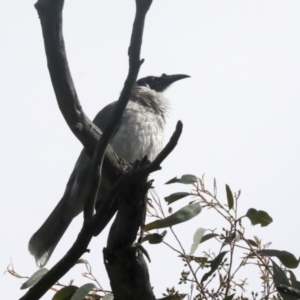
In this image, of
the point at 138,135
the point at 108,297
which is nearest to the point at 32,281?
the point at 108,297

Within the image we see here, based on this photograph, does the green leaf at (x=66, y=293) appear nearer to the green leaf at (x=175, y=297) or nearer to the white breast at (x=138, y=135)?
the green leaf at (x=175, y=297)

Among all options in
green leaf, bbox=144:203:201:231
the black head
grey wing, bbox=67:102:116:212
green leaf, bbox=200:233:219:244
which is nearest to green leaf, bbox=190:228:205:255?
green leaf, bbox=200:233:219:244

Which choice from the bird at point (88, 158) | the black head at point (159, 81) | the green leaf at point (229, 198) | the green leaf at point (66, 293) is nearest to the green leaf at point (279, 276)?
the green leaf at point (229, 198)

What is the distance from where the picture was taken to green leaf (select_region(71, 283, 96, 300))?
2.62m

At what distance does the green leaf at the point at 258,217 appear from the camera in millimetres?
2545

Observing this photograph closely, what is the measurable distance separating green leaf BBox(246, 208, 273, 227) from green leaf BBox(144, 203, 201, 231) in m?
0.25

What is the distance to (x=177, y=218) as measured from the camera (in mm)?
2641

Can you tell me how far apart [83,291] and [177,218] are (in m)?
0.54

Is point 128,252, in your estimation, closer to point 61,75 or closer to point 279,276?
point 279,276

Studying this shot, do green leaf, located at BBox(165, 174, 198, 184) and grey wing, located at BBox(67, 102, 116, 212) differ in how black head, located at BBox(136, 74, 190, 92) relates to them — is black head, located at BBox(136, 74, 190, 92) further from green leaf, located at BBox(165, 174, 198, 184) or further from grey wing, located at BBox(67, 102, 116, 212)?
green leaf, located at BBox(165, 174, 198, 184)

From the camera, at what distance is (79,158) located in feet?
15.9

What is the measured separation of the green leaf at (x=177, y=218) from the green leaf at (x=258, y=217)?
0.25 meters

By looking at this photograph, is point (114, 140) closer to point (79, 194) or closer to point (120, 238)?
point (79, 194)

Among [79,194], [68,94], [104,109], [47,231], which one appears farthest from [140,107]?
[68,94]
